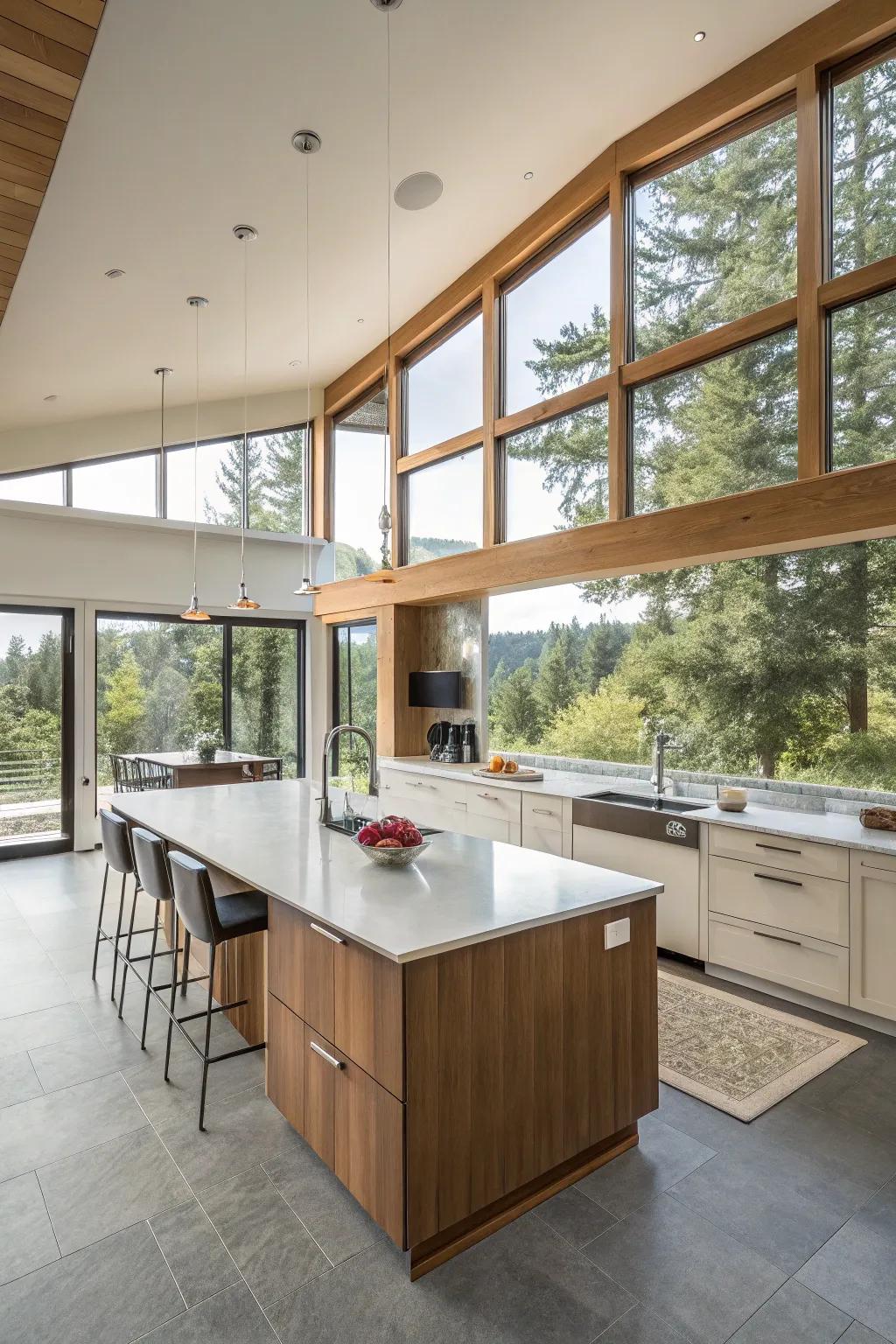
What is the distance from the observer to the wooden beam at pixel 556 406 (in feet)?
14.8

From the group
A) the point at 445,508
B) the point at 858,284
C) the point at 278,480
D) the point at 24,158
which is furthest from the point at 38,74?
the point at 278,480

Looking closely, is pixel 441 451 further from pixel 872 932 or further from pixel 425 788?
pixel 872 932

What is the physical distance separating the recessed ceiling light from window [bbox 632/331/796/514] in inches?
67.9

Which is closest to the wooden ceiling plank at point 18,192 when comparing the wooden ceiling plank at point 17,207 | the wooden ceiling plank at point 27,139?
the wooden ceiling plank at point 17,207

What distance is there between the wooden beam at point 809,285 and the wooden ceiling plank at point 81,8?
3.04m

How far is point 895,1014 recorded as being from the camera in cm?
290

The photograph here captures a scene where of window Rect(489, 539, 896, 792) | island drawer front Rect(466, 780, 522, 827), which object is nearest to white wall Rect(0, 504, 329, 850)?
window Rect(489, 539, 896, 792)

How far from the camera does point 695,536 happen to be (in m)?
3.85

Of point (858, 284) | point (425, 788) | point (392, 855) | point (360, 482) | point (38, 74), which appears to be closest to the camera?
point (38, 74)

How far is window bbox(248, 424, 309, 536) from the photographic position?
24.4 ft

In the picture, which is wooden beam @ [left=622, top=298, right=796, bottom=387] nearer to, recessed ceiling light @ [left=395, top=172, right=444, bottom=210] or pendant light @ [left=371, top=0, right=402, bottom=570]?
recessed ceiling light @ [left=395, top=172, right=444, bottom=210]

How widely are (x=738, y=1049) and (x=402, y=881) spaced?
1624 mm

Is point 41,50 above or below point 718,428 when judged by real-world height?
above

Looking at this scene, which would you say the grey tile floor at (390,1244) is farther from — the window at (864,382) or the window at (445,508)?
the window at (445,508)
